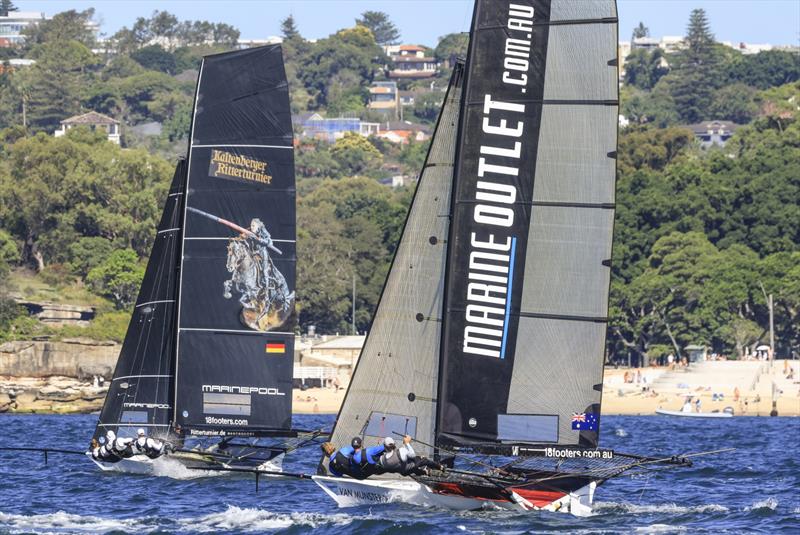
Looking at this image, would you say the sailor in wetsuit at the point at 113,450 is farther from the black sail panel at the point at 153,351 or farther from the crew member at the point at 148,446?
the black sail panel at the point at 153,351

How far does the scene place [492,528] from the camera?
26.6 meters

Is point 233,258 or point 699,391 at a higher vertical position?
point 233,258

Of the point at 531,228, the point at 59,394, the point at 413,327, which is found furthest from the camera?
the point at 59,394

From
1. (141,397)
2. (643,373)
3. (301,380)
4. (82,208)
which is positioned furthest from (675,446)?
(82,208)

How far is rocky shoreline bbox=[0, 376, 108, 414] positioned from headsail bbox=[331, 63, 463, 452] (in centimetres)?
5579

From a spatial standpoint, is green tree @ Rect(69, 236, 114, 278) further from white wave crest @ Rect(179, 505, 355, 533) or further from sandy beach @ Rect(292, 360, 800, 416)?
white wave crest @ Rect(179, 505, 355, 533)

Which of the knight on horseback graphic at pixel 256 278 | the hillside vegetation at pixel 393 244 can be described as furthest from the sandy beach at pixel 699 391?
the knight on horseback graphic at pixel 256 278

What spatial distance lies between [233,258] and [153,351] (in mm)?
2880

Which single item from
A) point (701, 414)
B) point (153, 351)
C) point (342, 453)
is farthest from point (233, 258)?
point (701, 414)

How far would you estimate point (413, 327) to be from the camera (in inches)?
1120

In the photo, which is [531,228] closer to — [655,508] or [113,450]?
[655,508]

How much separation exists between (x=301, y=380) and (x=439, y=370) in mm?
71015

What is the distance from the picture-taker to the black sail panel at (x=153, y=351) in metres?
36.7

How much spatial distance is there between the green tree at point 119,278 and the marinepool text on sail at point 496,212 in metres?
71.8
